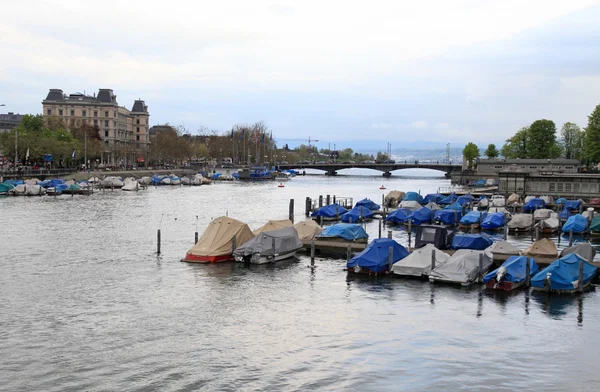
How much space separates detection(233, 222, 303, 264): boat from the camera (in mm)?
48625

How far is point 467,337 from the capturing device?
32062mm

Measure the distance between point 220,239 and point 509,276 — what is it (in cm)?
2117

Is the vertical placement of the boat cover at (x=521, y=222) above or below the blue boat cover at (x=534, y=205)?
below

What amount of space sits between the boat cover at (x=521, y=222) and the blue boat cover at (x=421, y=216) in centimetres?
884

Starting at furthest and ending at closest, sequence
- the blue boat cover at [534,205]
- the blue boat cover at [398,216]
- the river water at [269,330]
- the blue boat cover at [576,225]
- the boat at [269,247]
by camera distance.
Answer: the blue boat cover at [534,205]
the blue boat cover at [398,216]
the blue boat cover at [576,225]
the boat at [269,247]
the river water at [269,330]

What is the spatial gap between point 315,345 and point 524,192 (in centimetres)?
8450

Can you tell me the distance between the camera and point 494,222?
72875 millimetres

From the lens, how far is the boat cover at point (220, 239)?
49.0 m

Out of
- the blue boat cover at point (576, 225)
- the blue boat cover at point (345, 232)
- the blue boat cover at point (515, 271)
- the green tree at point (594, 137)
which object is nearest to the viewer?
the blue boat cover at point (515, 271)

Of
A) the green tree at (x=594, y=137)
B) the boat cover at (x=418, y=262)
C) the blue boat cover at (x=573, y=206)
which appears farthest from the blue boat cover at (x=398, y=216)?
the green tree at (x=594, y=137)

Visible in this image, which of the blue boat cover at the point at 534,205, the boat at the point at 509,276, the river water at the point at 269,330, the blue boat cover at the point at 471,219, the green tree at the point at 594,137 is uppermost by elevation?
the green tree at the point at 594,137

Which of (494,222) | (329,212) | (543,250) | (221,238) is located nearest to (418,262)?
(543,250)

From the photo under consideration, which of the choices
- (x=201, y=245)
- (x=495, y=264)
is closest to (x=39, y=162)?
(x=201, y=245)

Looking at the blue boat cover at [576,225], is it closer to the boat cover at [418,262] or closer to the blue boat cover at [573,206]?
the blue boat cover at [573,206]
